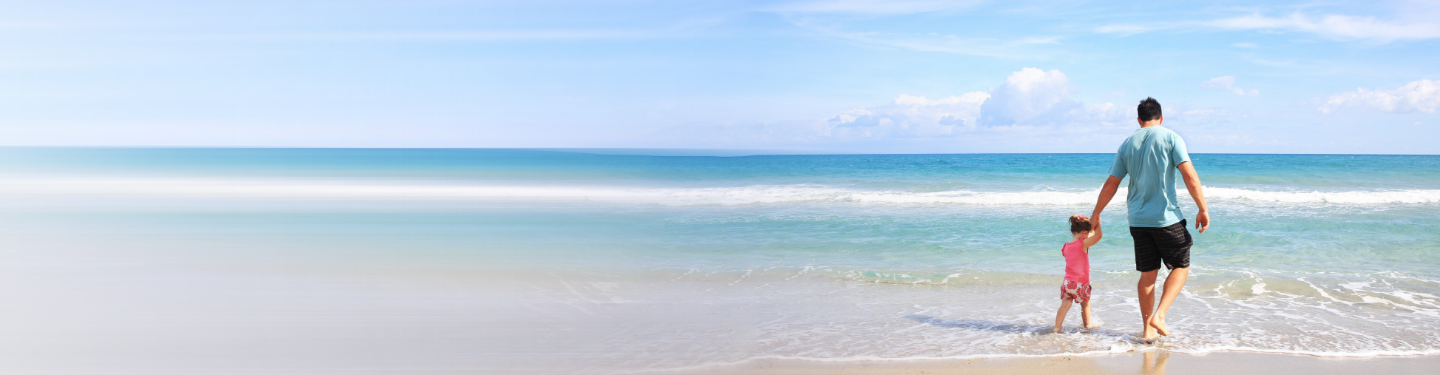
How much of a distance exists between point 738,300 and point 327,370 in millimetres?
2938

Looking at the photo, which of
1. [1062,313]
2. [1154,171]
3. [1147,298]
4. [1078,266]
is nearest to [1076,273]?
[1078,266]

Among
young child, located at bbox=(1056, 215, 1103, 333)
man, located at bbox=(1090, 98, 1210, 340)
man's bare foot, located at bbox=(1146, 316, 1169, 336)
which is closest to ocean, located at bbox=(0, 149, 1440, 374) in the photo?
man's bare foot, located at bbox=(1146, 316, 1169, 336)

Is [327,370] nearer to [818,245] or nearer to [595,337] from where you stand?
[595,337]

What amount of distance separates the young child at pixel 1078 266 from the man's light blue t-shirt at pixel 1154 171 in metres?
0.28

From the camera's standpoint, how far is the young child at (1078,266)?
4.37 metres

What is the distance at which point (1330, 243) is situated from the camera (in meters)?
8.93

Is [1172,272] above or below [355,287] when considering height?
above

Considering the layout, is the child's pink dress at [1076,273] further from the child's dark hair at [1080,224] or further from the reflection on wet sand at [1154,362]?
the reflection on wet sand at [1154,362]

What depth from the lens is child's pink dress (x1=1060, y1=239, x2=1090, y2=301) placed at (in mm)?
4398

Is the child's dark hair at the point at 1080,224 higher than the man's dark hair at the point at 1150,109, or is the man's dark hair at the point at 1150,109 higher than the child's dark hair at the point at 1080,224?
the man's dark hair at the point at 1150,109

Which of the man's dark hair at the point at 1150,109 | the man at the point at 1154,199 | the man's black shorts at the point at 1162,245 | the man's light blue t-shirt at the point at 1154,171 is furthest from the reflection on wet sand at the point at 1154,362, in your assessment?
the man's dark hair at the point at 1150,109

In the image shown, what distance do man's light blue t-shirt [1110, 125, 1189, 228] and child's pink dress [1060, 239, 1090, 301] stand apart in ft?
1.15

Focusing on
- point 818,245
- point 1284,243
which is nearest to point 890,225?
point 818,245

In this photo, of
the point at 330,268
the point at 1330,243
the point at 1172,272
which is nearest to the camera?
the point at 1172,272
